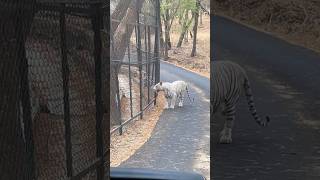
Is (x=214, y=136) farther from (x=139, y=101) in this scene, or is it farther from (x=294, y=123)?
(x=139, y=101)

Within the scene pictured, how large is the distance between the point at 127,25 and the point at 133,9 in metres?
0.11

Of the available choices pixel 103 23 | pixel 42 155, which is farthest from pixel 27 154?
pixel 103 23

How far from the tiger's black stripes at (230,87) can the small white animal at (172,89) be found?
1.05 meters

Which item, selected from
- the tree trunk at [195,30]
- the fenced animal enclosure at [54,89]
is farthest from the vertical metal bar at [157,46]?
the fenced animal enclosure at [54,89]

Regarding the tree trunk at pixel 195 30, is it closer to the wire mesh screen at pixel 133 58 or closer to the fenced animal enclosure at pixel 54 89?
the wire mesh screen at pixel 133 58

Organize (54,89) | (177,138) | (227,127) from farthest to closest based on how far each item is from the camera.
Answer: (177,138)
(227,127)
(54,89)

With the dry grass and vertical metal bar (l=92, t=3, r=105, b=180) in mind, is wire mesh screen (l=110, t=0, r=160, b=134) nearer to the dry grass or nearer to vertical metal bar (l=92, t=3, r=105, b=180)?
the dry grass

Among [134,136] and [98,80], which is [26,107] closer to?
[98,80]

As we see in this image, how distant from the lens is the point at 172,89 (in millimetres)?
2670

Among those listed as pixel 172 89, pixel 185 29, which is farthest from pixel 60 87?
pixel 185 29

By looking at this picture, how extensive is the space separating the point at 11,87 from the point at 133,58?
2.48 m

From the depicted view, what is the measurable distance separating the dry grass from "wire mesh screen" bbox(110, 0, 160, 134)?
5 centimetres

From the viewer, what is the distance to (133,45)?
297 centimetres

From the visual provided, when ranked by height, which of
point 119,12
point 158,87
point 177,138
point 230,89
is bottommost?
point 177,138
